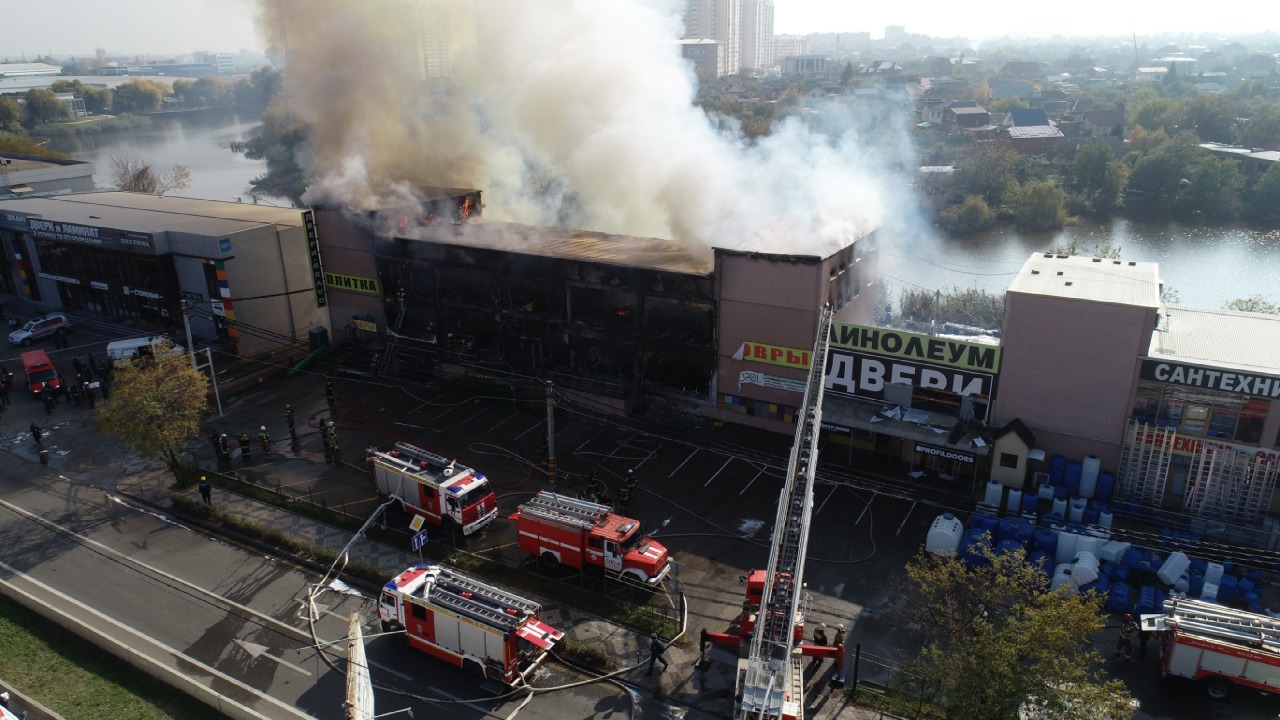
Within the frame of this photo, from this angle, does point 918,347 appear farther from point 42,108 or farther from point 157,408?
point 42,108

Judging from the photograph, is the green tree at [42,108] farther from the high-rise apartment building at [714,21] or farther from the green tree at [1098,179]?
the green tree at [1098,179]

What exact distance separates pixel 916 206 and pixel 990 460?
155ft

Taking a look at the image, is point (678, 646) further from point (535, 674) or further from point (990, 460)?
point (990, 460)

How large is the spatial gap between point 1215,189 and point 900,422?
58.9m

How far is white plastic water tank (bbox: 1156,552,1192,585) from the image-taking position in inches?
699

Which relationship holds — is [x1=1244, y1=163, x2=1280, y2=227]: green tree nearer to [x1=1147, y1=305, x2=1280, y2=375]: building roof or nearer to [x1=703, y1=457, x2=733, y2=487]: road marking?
[x1=1147, y1=305, x2=1280, y2=375]: building roof

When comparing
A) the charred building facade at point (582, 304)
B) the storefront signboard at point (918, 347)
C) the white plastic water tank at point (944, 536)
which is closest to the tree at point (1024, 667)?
the white plastic water tank at point (944, 536)

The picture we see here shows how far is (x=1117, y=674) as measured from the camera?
15.9m

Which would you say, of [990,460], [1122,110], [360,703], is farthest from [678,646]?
[1122,110]

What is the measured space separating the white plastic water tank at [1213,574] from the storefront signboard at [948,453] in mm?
5569

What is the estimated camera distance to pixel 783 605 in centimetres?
1301

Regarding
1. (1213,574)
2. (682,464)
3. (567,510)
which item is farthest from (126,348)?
(1213,574)

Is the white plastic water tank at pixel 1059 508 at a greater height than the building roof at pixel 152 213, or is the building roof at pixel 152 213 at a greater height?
the building roof at pixel 152 213

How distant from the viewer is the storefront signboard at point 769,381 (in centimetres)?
2528
